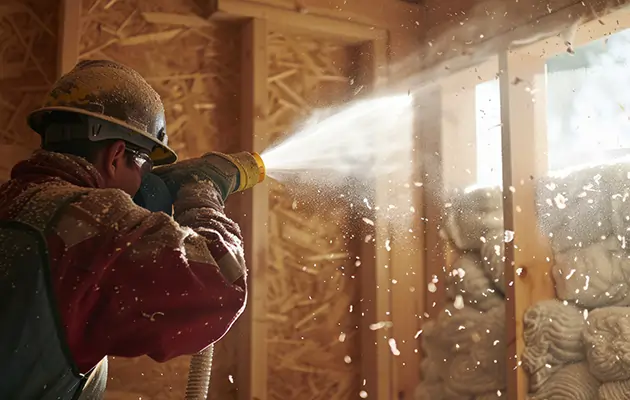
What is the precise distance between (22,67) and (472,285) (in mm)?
1496

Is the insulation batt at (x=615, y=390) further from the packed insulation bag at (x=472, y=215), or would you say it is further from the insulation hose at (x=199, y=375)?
the insulation hose at (x=199, y=375)

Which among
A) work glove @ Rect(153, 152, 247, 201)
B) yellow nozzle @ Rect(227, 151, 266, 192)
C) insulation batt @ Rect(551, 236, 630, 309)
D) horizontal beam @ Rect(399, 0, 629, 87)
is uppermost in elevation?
horizontal beam @ Rect(399, 0, 629, 87)

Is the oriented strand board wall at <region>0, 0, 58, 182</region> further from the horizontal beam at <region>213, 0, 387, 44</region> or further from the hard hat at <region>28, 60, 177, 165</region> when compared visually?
the hard hat at <region>28, 60, 177, 165</region>

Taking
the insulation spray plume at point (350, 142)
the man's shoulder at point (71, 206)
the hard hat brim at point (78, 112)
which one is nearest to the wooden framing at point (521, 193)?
the insulation spray plume at point (350, 142)

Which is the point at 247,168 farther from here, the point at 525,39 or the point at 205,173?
the point at 525,39

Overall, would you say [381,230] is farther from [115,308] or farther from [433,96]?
[115,308]

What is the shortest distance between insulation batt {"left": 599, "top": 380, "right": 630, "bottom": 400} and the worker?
1061 millimetres

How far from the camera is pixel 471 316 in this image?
6.97ft

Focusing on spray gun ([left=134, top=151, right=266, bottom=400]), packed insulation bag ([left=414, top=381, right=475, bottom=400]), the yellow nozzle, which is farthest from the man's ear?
packed insulation bag ([left=414, top=381, right=475, bottom=400])

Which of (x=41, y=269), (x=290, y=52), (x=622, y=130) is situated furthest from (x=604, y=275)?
(x=41, y=269)

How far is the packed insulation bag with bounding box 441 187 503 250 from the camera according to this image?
2.12 m

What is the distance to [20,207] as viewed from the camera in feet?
3.40

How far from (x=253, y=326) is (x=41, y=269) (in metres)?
1.18

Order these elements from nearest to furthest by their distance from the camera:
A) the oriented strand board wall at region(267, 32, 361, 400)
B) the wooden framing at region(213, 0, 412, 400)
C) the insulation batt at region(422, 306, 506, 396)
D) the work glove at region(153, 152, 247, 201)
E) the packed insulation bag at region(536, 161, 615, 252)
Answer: the work glove at region(153, 152, 247, 201) → the packed insulation bag at region(536, 161, 615, 252) → the insulation batt at region(422, 306, 506, 396) → the wooden framing at region(213, 0, 412, 400) → the oriented strand board wall at region(267, 32, 361, 400)
